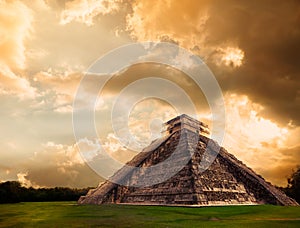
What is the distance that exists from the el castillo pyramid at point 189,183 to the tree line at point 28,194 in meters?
25.4

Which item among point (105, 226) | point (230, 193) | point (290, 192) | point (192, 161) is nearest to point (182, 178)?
point (192, 161)

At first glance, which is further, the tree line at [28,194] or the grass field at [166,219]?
the tree line at [28,194]

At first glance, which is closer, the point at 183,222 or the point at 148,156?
the point at 183,222

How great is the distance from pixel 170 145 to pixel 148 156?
287 centimetres

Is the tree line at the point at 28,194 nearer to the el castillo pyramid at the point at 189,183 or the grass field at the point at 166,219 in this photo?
the el castillo pyramid at the point at 189,183

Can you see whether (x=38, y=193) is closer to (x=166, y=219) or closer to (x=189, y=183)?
(x=189, y=183)

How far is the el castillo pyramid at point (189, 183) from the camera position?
23734 mm

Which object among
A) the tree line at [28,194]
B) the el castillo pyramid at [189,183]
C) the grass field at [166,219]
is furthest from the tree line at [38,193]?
the grass field at [166,219]

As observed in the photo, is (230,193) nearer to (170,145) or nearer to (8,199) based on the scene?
(170,145)

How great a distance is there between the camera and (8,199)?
5062 centimetres

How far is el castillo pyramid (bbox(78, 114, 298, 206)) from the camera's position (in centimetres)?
2373

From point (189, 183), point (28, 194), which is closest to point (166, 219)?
point (189, 183)

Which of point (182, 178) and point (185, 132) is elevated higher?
point (185, 132)

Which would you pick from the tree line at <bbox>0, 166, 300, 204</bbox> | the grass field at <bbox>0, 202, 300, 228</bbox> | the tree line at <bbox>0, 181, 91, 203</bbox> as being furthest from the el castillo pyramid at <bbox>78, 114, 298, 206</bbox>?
the tree line at <bbox>0, 181, 91, 203</bbox>
